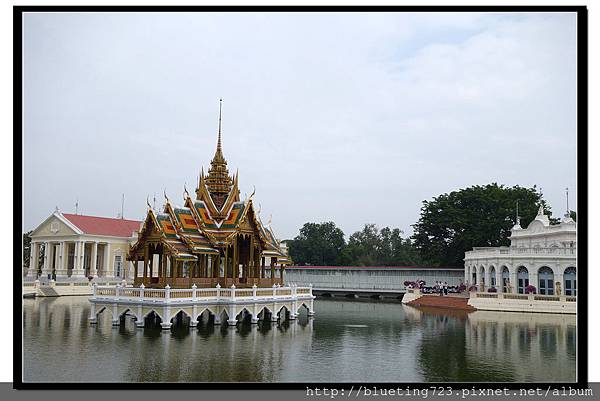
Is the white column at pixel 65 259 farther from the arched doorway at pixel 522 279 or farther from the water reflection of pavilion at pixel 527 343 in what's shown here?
the arched doorway at pixel 522 279

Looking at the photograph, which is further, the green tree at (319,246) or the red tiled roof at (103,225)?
the green tree at (319,246)

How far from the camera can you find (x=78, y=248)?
145 feet

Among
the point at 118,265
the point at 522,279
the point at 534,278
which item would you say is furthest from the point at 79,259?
the point at 534,278

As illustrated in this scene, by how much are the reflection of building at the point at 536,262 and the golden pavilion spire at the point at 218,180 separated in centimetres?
1726

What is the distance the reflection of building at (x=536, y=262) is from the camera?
3086 cm

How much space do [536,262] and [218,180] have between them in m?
17.9

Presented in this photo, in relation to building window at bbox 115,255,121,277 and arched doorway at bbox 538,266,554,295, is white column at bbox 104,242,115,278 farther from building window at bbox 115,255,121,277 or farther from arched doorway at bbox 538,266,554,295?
arched doorway at bbox 538,266,554,295

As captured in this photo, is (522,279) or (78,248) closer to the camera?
(522,279)

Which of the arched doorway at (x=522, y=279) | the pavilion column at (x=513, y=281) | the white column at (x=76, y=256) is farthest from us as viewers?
the white column at (x=76, y=256)

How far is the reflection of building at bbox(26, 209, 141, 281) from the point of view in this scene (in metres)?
44.2

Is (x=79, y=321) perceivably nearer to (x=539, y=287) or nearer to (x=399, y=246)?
(x=539, y=287)

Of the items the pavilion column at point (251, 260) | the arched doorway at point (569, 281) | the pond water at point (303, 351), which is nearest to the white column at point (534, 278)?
the arched doorway at point (569, 281)

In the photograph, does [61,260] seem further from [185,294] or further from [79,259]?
[185,294]

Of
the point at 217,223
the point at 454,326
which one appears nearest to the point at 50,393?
the point at 217,223
